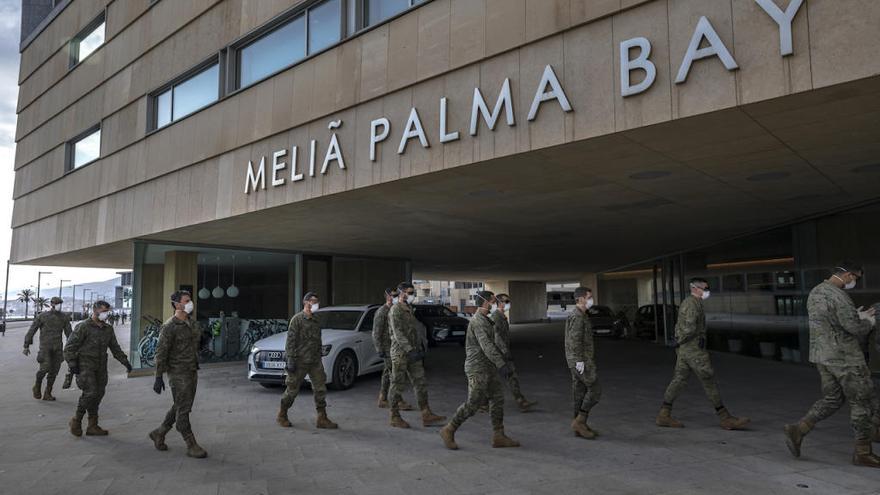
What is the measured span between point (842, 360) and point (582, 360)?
2414 millimetres

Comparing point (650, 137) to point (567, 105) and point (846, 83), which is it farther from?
point (846, 83)

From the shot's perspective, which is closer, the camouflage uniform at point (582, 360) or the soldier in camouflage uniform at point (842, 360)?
the soldier in camouflage uniform at point (842, 360)

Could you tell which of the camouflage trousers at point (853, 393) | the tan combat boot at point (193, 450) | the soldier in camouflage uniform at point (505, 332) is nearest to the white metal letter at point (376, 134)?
the soldier in camouflage uniform at point (505, 332)

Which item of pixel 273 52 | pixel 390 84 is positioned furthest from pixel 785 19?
pixel 273 52

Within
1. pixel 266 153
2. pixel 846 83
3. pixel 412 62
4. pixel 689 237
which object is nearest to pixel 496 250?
pixel 689 237

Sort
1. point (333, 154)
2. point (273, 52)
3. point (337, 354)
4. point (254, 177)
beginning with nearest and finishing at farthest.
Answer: point (333, 154) → point (337, 354) → point (254, 177) → point (273, 52)

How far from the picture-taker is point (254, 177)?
33.5 ft

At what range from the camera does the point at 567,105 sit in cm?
592

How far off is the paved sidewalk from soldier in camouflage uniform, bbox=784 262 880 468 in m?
0.29

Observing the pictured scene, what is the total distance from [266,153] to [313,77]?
1.66 metres

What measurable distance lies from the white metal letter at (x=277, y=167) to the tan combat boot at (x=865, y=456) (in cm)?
845

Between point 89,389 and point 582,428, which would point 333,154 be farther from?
point 582,428

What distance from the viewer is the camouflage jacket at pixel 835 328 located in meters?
5.01

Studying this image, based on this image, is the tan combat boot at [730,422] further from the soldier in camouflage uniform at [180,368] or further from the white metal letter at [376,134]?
the soldier in camouflage uniform at [180,368]
